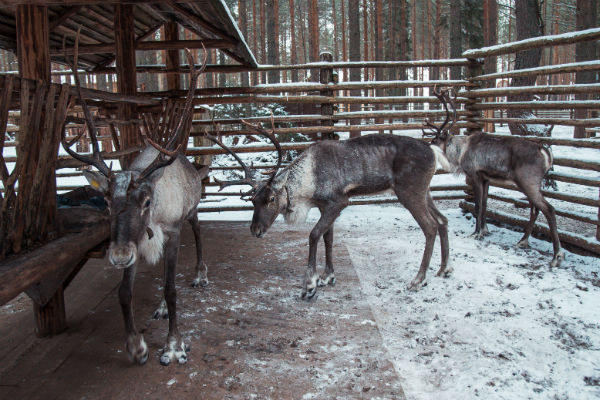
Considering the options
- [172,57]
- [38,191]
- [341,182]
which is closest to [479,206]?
[341,182]

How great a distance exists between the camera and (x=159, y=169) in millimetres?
3287

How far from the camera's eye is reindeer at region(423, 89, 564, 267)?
5406mm

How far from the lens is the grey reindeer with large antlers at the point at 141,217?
2.88 m

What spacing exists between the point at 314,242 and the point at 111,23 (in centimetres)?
444

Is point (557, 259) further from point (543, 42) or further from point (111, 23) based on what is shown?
point (111, 23)

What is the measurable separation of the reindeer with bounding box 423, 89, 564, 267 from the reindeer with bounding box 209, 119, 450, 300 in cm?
45

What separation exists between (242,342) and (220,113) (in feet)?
41.2

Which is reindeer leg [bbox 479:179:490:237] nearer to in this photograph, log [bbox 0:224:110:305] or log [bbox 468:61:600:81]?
log [bbox 468:61:600:81]

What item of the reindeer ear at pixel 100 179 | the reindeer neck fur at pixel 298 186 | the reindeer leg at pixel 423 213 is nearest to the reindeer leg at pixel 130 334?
the reindeer ear at pixel 100 179

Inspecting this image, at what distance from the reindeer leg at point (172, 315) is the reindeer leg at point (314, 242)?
1415 millimetres

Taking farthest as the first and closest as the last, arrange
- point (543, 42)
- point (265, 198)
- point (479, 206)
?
point (479, 206), point (543, 42), point (265, 198)

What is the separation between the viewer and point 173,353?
3.18m

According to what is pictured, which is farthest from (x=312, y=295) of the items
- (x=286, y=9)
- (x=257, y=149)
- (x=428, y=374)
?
(x=286, y=9)

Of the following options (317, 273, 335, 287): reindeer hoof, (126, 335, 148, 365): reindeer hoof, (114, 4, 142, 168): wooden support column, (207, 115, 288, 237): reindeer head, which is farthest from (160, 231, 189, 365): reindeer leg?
(114, 4, 142, 168): wooden support column
